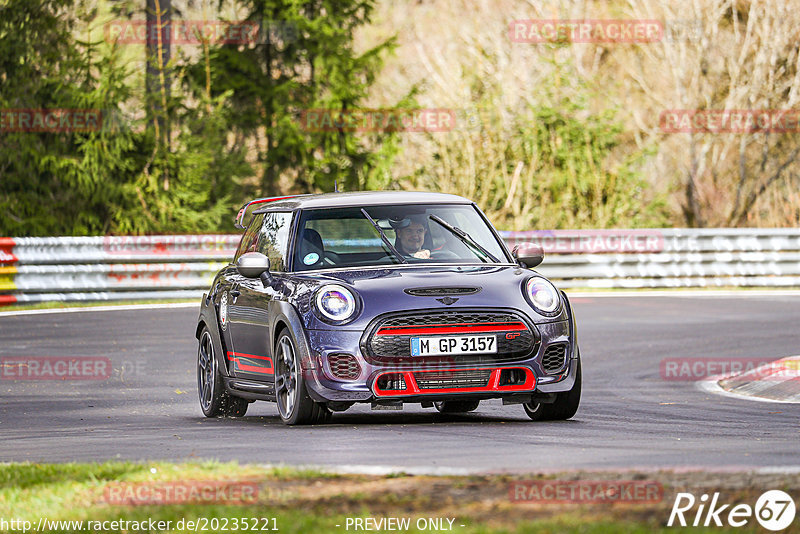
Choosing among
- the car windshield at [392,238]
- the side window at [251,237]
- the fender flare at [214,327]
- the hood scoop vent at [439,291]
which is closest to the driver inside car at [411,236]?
the car windshield at [392,238]

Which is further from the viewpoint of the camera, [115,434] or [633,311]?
[633,311]

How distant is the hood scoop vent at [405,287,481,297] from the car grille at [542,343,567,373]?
67cm

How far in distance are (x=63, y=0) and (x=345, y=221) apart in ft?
66.5

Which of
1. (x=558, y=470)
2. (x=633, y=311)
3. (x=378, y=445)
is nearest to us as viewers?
(x=558, y=470)

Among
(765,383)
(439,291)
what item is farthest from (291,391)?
(765,383)

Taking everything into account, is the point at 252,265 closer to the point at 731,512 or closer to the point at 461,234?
the point at 461,234

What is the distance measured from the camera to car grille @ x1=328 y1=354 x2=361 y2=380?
33.7ft

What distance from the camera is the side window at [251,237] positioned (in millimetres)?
12516

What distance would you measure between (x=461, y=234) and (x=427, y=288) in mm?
1399

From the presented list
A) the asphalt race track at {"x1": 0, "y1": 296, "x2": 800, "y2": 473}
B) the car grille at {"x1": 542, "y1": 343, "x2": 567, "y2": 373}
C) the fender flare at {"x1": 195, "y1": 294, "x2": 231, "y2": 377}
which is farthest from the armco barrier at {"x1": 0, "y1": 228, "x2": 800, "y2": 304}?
the car grille at {"x1": 542, "y1": 343, "x2": 567, "y2": 373}

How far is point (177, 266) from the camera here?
1025 inches

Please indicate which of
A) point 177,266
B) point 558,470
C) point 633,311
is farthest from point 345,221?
point 177,266

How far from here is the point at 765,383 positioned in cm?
1434

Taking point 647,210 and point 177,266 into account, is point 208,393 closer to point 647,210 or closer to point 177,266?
point 177,266
